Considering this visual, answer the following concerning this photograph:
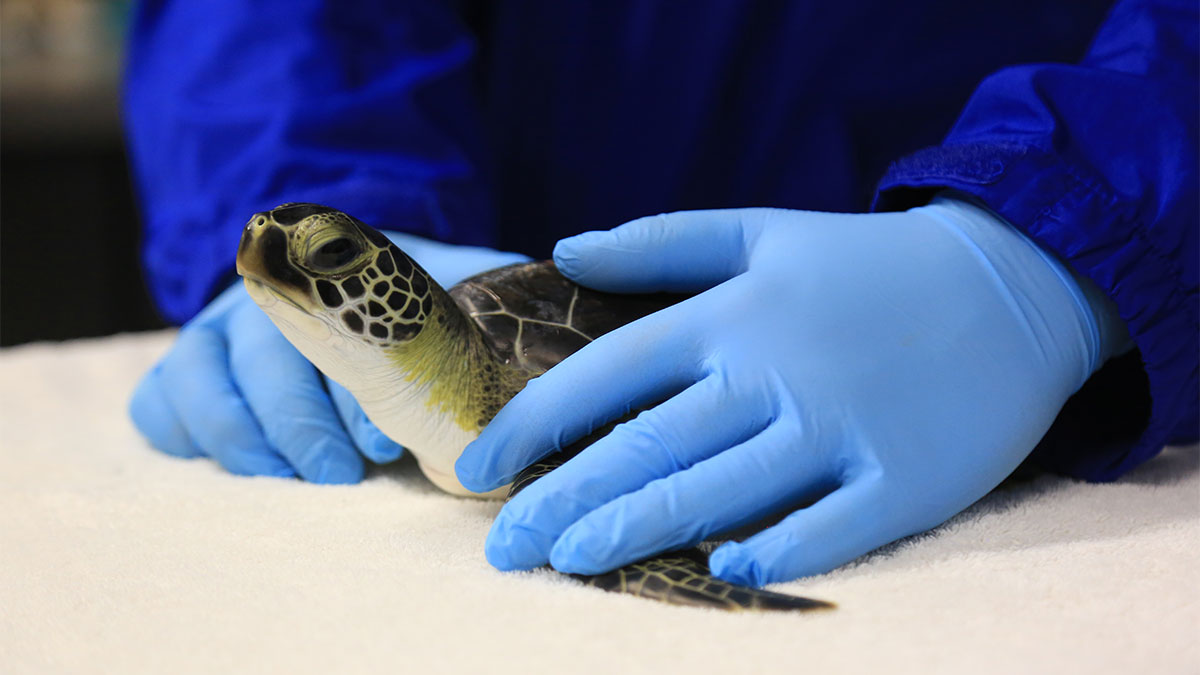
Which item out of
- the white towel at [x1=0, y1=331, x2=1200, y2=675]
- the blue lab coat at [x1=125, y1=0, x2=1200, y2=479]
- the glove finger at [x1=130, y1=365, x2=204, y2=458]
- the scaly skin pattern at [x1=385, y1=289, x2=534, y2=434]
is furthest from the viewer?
the blue lab coat at [x1=125, y1=0, x2=1200, y2=479]

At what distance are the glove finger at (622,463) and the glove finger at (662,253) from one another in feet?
0.41

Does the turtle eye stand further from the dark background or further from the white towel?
the dark background

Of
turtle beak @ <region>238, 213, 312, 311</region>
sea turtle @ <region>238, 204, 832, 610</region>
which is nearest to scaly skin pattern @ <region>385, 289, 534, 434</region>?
sea turtle @ <region>238, 204, 832, 610</region>

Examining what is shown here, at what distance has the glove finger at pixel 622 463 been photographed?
0.64 metres

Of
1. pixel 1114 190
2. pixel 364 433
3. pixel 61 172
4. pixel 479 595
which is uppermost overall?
pixel 1114 190

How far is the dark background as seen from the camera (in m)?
2.99

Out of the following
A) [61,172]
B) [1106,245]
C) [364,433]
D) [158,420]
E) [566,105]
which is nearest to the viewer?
[1106,245]

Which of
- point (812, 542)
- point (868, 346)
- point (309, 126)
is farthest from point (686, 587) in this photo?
point (309, 126)

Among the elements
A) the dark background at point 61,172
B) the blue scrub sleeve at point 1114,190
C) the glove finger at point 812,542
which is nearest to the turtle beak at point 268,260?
the glove finger at point 812,542

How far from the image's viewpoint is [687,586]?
58 centimetres

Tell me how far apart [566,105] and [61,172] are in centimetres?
251

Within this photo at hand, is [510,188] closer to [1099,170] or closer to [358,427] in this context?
[358,427]

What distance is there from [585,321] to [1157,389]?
0.51 meters

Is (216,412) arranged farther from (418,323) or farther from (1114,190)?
(1114,190)
